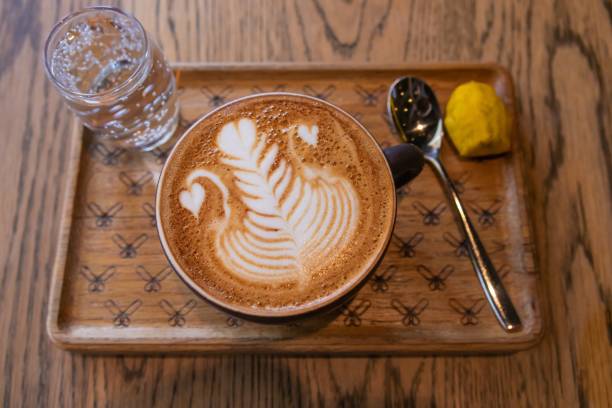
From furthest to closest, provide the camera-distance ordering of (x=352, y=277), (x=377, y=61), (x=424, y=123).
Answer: (x=377, y=61), (x=424, y=123), (x=352, y=277)

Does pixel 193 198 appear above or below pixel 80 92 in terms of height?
below

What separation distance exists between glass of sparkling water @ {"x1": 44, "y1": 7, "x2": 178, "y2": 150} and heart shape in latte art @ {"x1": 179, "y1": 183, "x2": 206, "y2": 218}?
23cm

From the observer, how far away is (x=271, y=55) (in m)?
1.11

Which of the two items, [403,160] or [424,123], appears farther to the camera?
[424,123]

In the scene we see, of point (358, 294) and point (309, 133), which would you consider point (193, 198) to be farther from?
point (358, 294)

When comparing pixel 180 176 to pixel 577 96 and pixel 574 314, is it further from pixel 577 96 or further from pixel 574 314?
pixel 577 96

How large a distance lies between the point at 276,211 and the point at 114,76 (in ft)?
1.54

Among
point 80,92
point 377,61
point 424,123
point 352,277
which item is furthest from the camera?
point 377,61

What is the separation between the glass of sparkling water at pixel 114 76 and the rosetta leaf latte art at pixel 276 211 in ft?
0.65

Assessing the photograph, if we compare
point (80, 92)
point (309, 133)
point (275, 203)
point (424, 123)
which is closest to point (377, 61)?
A: point (424, 123)

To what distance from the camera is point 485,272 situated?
0.86 m

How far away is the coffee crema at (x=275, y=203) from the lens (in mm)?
748

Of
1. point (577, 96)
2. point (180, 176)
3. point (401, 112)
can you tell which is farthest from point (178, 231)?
point (577, 96)

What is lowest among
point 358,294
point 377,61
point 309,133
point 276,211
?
point 358,294
